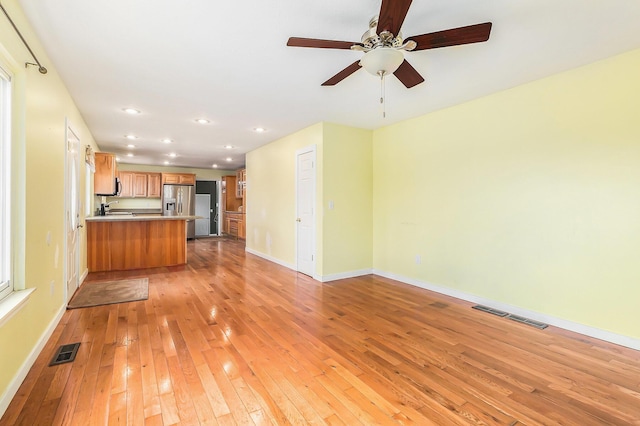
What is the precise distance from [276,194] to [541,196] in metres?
4.33

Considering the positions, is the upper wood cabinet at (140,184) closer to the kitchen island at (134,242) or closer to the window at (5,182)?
the kitchen island at (134,242)

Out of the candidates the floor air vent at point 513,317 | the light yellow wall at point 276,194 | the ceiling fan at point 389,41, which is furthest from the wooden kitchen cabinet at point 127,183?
the floor air vent at point 513,317

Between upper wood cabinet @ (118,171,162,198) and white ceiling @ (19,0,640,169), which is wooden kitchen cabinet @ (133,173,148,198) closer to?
upper wood cabinet @ (118,171,162,198)

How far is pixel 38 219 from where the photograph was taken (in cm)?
233

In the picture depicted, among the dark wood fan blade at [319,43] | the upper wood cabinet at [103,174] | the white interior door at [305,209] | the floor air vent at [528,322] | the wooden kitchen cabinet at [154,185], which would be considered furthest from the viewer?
the wooden kitchen cabinet at [154,185]

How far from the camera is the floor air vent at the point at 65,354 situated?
2244mm

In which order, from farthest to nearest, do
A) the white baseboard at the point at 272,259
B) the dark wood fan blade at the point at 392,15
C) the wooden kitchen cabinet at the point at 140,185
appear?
the wooden kitchen cabinet at the point at 140,185, the white baseboard at the point at 272,259, the dark wood fan blade at the point at 392,15

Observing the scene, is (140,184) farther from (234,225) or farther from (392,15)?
(392,15)

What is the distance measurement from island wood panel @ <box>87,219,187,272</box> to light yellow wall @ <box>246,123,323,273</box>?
164cm

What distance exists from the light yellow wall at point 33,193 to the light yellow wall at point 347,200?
314cm

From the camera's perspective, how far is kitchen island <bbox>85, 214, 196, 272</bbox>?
201 inches

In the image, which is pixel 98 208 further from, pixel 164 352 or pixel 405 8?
pixel 405 8

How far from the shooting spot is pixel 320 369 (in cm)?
215

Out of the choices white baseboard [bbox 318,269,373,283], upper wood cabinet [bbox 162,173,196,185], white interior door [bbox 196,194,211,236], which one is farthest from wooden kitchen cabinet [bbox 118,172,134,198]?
white baseboard [bbox 318,269,373,283]
